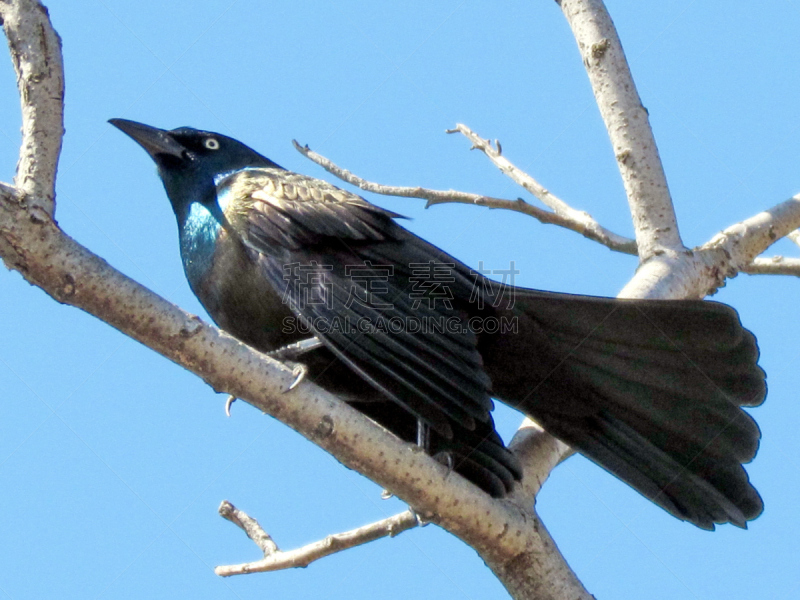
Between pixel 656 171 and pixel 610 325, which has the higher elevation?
pixel 656 171

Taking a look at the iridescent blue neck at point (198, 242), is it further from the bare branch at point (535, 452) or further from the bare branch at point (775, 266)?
the bare branch at point (775, 266)

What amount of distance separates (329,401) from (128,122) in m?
2.23

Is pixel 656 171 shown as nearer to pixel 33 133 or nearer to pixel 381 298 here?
pixel 381 298

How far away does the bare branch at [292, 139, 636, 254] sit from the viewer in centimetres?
381

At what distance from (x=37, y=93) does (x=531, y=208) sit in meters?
2.15

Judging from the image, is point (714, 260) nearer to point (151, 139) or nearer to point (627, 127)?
point (627, 127)

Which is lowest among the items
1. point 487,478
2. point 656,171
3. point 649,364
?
point 487,478

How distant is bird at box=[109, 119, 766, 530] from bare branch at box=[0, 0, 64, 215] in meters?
0.98

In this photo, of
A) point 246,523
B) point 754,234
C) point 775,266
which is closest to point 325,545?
point 246,523

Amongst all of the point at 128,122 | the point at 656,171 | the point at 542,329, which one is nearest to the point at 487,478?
the point at 542,329

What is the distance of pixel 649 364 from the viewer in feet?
10.3

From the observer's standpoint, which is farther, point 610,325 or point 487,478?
point 610,325

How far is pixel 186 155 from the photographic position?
12.8 ft

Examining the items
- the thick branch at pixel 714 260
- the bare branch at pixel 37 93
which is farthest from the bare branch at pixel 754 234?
the bare branch at pixel 37 93
